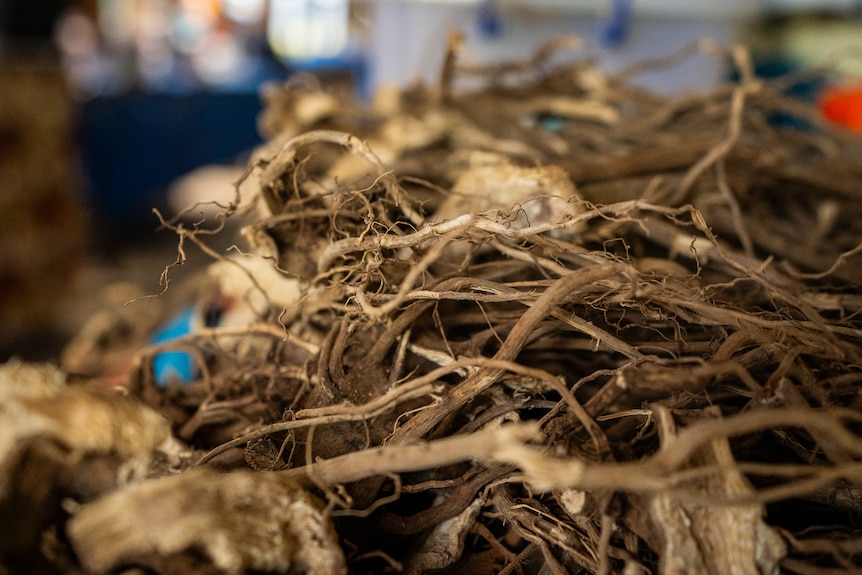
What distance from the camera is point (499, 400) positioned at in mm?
448

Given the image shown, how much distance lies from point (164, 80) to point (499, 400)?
12.5 ft

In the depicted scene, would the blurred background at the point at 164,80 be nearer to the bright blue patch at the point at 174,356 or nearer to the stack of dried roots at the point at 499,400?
the bright blue patch at the point at 174,356

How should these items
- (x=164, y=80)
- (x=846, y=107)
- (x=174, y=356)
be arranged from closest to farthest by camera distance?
(x=174, y=356)
(x=846, y=107)
(x=164, y=80)

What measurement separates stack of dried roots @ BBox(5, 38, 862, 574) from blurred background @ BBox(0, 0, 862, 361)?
26.9 inches

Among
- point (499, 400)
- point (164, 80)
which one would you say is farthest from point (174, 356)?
A: point (164, 80)

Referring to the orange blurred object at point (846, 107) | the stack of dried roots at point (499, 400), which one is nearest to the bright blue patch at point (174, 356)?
the stack of dried roots at point (499, 400)

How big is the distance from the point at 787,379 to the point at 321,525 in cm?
28

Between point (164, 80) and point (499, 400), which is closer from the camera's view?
point (499, 400)

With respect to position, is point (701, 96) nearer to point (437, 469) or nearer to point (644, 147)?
point (644, 147)

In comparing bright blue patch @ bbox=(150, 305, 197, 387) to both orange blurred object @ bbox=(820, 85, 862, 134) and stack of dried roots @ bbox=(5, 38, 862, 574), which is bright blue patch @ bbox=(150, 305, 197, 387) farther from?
orange blurred object @ bbox=(820, 85, 862, 134)

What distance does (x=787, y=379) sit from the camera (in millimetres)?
387

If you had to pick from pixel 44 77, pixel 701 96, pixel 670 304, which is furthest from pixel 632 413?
pixel 44 77

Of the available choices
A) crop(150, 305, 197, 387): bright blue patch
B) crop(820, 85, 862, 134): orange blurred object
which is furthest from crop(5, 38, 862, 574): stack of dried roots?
crop(820, 85, 862, 134): orange blurred object

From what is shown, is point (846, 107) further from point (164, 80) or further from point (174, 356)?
point (164, 80)
